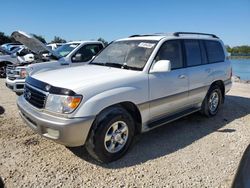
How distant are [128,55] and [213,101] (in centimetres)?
272

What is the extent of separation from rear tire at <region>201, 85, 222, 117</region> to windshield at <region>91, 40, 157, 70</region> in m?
2.10

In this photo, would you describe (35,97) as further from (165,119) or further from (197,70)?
(197,70)

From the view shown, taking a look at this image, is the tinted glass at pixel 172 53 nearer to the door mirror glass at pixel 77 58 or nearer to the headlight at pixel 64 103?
the headlight at pixel 64 103

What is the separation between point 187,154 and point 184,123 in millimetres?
1710

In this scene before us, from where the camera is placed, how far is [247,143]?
483 centimetres

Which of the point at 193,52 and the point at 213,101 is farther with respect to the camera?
the point at 213,101

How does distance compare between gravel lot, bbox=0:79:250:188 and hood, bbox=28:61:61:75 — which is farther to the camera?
hood, bbox=28:61:61:75

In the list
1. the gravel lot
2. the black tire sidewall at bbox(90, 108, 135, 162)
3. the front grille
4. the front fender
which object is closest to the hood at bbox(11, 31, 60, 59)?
the gravel lot

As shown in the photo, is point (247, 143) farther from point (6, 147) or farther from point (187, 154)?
point (6, 147)

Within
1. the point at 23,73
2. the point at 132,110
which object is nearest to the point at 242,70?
the point at 23,73

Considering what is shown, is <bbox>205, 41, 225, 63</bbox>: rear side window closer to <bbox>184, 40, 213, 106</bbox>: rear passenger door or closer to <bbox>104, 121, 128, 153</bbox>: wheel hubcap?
<bbox>184, 40, 213, 106</bbox>: rear passenger door

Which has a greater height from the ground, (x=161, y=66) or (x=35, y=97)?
(x=161, y=66)

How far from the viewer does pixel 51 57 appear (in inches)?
326

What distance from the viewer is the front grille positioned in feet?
12.3
